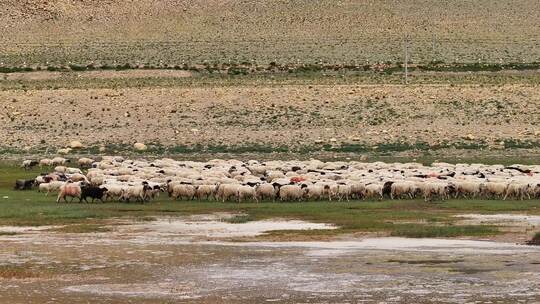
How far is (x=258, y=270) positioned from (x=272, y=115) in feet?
119

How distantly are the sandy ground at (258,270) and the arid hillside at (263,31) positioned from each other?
58.7 m

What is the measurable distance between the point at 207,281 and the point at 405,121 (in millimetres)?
36021

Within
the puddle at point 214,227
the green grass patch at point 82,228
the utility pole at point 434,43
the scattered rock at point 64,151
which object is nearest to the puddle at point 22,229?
the green grass patch at point 82,228

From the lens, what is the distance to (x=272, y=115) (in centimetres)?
5541

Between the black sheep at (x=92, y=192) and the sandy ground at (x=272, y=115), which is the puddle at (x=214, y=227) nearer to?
the black sheep at (x=92, y=192)

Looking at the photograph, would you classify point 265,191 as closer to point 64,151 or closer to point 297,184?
point 297,184

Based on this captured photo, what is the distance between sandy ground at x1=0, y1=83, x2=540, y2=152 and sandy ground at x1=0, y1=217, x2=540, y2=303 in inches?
1049

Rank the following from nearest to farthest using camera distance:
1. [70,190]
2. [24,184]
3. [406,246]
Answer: [406,246] < [70,190] < [24,184]

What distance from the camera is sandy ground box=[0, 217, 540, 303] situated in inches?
679

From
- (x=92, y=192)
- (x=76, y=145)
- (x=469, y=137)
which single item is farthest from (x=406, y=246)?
(x=76, y=145)

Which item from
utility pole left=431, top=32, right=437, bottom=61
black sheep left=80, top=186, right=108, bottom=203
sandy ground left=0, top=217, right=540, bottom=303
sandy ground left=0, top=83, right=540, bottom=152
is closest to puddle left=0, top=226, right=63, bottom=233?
sandy ground left=0, top=217, right=540, bottom=303

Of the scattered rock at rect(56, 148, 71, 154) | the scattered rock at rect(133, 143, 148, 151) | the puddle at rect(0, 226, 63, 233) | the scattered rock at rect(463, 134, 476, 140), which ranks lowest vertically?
the puddle at rect(0, 226, 63, 233)

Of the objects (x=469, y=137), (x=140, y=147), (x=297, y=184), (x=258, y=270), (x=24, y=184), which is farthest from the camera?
(x=469, y=137)

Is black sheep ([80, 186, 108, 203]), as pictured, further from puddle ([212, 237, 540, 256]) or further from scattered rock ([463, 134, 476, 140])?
scattered rock ([463, 134, 476, 140])
